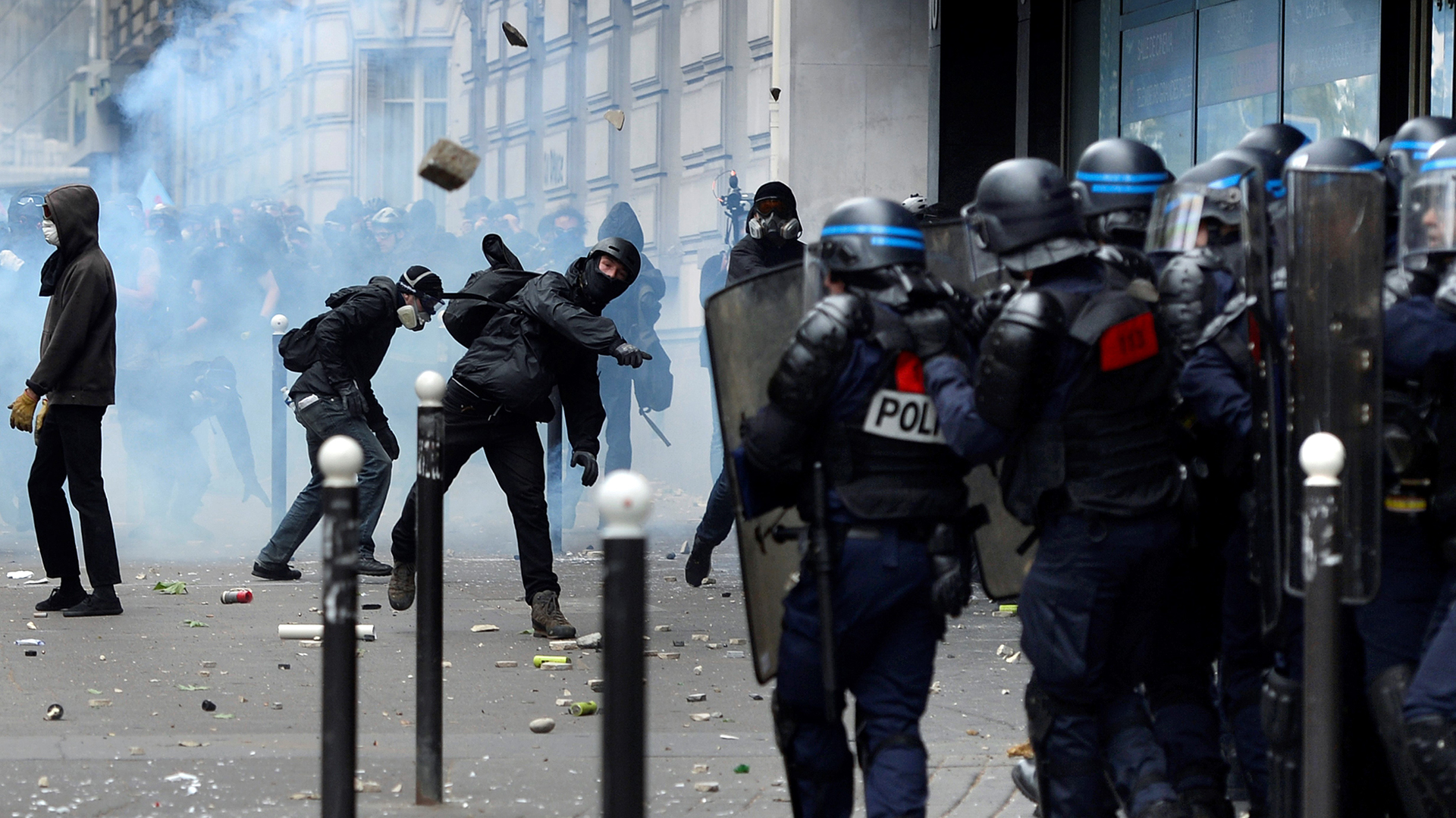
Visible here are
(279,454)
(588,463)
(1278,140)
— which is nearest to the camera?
(1278,140)

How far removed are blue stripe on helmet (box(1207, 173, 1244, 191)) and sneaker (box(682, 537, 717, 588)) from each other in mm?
4937

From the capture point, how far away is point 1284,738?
354 centimetres

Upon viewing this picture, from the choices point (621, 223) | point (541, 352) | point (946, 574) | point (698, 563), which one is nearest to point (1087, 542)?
point (946, 574)

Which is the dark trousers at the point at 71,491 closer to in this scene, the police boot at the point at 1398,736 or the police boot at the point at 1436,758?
the police boot at the point at 1398,736

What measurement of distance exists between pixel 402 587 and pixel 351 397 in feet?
6.60

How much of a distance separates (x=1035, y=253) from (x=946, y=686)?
2.73 metres

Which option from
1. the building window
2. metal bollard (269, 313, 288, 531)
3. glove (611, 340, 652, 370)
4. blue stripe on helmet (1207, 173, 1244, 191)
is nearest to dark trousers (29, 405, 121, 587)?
glove (611, 340, 652, 370)

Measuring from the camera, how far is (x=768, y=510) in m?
3.88

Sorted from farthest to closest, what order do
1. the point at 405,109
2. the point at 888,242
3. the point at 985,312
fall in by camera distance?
1. the point at 405,109
2. the point at 985,312
3. the point at 888,242

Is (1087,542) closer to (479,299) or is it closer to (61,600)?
(479,299)

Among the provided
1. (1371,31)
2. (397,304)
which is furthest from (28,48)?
(1371,31)

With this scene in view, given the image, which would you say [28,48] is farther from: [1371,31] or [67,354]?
[1371,31]

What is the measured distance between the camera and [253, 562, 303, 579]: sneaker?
904 centimetres

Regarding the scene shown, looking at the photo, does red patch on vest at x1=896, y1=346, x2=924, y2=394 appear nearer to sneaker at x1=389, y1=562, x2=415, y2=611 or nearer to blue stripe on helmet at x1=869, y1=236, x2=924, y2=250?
blue stripe on helmet at x1=869, y1=236, x2=924, y2=250
